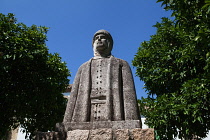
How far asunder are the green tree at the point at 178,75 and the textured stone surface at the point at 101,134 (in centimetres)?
412

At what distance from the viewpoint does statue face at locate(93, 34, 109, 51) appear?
662cm

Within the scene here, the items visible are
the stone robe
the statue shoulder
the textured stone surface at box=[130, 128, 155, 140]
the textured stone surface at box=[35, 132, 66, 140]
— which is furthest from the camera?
the statue shoulder

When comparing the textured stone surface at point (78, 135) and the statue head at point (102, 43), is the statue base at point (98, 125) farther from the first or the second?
the statue head at point (102, 43)

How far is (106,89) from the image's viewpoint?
18.8ft

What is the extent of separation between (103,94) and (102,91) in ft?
0.34

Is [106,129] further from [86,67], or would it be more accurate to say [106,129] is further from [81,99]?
[86,67]

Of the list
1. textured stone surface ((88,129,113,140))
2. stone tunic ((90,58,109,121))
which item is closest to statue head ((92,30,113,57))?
stone tunic ((90,58,109,121))

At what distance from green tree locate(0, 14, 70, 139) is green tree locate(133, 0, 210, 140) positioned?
5521 mm

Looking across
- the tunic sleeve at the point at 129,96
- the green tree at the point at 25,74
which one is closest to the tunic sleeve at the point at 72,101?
the tunic sleeve at the point at 129,96

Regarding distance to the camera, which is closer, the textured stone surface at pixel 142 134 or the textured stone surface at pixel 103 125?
the textured stone surface at pixel 142 134

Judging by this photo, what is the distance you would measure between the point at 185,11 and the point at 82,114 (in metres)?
4.61

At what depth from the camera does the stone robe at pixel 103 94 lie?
534cm

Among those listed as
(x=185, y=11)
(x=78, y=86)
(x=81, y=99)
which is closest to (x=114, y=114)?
(x=81, y=99)

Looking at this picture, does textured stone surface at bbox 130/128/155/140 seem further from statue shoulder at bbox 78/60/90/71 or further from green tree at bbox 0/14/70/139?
green tree at bbox 0/14/70/139
